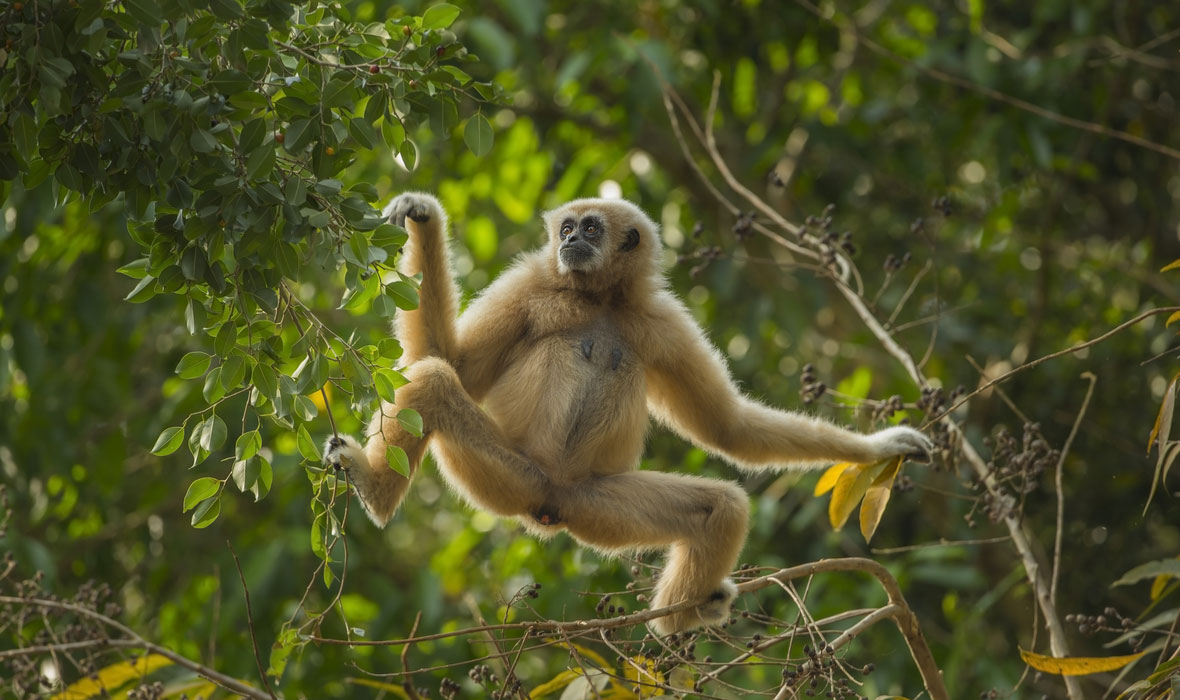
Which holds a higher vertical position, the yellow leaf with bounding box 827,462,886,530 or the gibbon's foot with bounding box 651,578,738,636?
the yellow leaf with bounding box 827,462,886,530

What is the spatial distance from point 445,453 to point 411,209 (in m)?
0.93

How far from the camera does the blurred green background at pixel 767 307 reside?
20.7 feet

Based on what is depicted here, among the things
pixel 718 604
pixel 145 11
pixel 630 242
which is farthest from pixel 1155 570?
pixel 145 11

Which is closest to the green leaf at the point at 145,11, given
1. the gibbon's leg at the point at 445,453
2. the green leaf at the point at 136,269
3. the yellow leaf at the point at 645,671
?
the green leaf at the point at 136,269

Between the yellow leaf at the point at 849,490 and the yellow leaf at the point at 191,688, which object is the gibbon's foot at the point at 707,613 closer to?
the yellow leaf at the point at 849,490

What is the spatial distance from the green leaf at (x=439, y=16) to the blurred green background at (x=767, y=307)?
2888 mm

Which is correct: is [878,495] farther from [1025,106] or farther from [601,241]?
[1025,106]

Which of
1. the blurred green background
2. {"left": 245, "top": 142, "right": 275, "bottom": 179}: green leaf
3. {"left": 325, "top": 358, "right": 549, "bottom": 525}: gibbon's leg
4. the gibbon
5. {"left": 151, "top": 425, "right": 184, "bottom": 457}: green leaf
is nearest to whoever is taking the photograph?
{"left": 245, "top": 142, "right": 275, "bottom": 179}: green leaf

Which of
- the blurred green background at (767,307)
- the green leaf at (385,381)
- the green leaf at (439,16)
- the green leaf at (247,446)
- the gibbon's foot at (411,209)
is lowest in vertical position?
the blurred green background at (767,307)

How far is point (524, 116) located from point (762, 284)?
2.11 metres

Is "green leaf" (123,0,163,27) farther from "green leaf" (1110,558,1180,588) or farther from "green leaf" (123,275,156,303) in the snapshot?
"green leaf" (1110,558,1180,588)

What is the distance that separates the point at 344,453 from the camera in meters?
3.88

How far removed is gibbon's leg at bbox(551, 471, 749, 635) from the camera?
4.26 metres

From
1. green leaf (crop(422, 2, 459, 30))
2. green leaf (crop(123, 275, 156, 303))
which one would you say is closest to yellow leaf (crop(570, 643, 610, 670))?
green leaf (crop(123, 275, 156, 303))
